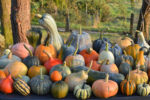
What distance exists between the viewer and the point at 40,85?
2.04 meters

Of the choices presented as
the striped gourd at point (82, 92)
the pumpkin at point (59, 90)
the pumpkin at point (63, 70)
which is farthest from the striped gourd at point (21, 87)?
the striped gourd at point (82, 92)

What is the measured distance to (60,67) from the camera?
2.25m

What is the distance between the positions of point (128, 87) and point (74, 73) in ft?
1.85

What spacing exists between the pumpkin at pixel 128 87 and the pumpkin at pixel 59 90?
558 millimetres

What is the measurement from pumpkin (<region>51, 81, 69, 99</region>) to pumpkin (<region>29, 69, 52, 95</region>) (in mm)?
74

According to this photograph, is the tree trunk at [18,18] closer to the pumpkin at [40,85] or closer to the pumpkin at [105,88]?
the pumpkin at [40,85]

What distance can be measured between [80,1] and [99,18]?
5.79ft

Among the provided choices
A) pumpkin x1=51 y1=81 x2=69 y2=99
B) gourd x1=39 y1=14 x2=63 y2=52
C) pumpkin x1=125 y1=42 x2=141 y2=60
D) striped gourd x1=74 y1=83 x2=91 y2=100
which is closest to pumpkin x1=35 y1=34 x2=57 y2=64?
gourd x1=39 y1=14 x2=63 y2=52

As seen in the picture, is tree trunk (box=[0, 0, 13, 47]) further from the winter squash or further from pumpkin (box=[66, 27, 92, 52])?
the winter squash

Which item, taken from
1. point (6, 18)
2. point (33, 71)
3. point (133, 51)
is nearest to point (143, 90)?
point (133, 51)

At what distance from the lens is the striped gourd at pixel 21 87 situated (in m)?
2.02

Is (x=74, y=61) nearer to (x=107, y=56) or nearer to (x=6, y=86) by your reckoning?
(x=107, y=56)

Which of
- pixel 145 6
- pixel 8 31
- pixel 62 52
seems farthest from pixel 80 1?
pixel 62 52

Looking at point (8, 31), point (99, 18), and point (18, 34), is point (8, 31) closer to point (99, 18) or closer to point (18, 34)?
point (18, 34)
